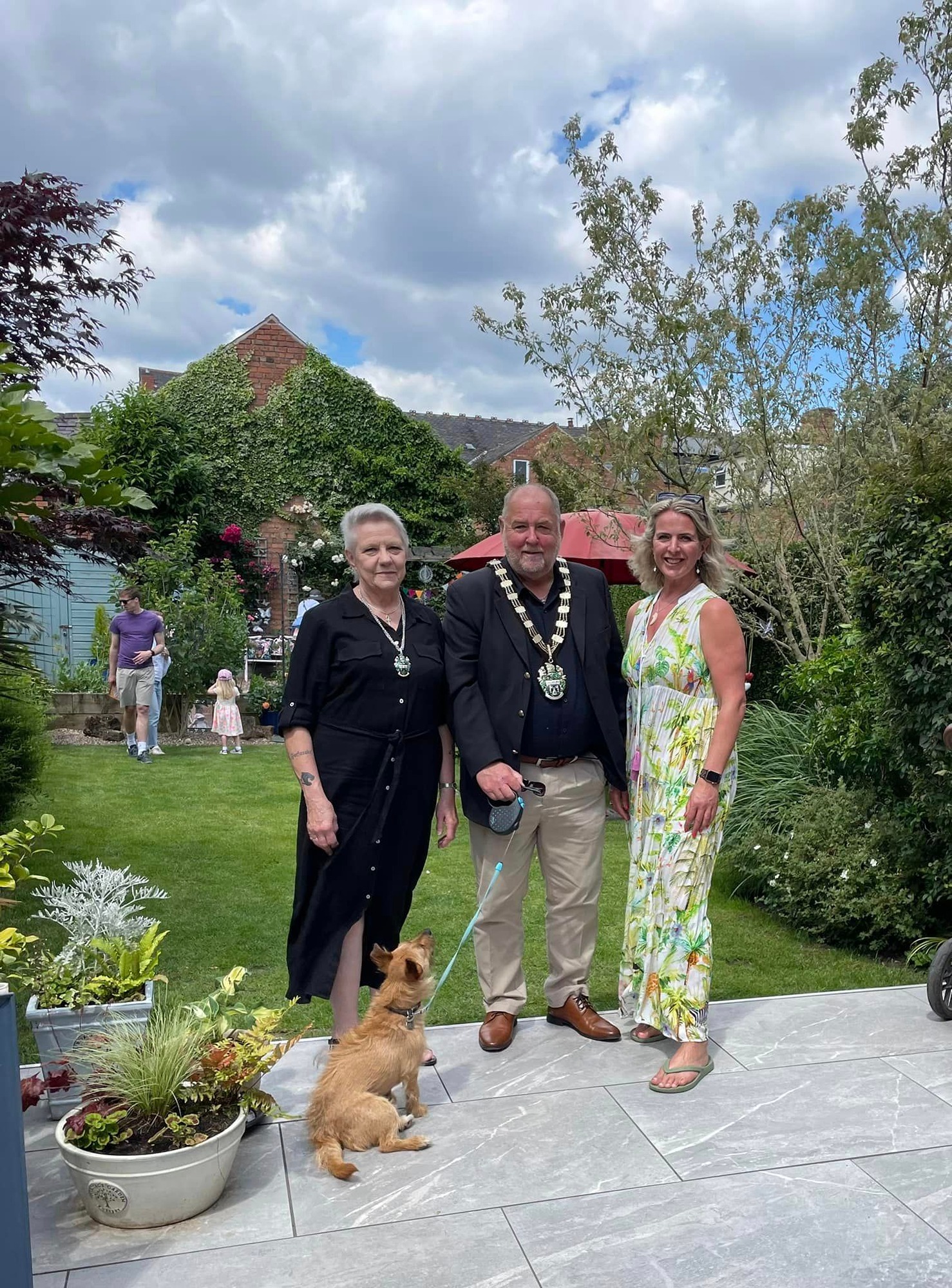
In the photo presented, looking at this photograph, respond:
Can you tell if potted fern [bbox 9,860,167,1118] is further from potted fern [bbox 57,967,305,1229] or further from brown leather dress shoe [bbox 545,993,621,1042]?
brown leather dress shoe [bbox 545,993,621,1042]

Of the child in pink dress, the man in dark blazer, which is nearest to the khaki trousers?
the man in dark blazer

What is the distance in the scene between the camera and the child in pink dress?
1196 centimetres

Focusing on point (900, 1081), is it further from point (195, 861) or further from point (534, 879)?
point (195, 861)

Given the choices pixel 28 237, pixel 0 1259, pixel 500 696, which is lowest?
pixel 0 1259

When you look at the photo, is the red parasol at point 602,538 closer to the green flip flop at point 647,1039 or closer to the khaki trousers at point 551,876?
the khaki trousers at point 551,876

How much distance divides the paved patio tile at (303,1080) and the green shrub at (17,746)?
10.5ft

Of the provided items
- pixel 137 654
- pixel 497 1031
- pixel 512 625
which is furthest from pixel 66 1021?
pixel 137 654

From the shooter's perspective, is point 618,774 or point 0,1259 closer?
point 0,1259

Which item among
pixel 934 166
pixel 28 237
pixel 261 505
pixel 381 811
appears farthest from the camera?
pixel 261 505

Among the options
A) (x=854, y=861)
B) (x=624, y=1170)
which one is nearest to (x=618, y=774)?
(x=624, y=1170)

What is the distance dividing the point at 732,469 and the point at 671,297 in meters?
1.38

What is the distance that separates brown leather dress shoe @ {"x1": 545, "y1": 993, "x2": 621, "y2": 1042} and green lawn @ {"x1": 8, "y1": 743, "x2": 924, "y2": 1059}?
0.39 m

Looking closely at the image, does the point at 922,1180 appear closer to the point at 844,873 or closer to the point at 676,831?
the point at 676,831

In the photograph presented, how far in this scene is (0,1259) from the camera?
1.98 meters
